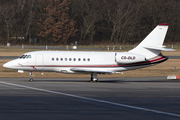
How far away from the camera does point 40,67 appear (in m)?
30.8

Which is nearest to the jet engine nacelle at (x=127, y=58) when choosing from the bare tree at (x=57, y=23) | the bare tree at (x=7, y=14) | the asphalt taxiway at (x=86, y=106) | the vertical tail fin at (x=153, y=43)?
the vertical tail fin at (x=153, y=43)

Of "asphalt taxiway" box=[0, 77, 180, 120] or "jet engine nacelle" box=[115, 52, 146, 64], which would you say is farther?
"jet engine nacelle" box=[115, 52, 146, 64]

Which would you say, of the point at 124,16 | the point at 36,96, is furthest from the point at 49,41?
the point at 36,96

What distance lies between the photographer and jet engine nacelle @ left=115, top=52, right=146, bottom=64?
102ft

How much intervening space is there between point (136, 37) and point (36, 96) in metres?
91.0

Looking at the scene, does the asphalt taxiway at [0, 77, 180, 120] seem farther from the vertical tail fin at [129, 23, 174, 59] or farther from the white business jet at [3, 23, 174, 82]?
the vertical tail fin at [129, 23, 174, 59]

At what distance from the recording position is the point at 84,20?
106750 mm

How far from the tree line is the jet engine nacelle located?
71.3 meters

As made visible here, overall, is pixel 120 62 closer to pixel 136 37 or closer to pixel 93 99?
pixel 93 99

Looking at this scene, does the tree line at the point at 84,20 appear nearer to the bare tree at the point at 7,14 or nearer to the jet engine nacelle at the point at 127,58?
the bare tree at the point at 7,14

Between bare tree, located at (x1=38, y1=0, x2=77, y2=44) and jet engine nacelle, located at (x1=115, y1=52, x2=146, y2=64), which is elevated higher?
bare tree, located at (x1=38, y1=0, x2=77, y2=44)

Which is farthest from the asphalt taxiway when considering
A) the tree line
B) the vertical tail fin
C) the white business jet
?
the tree line

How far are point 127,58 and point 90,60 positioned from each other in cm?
346

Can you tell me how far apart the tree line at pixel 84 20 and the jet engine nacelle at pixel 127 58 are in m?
71.3
